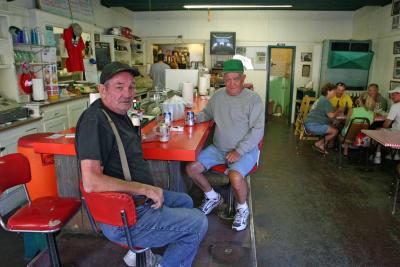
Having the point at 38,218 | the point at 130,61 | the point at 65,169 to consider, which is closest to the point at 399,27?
the point at 130,61

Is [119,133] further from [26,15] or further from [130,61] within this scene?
[130,61]

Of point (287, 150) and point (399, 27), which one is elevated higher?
point (399, 27)

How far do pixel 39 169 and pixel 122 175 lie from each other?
1.22 meters

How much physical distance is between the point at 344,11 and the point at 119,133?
8.33 m

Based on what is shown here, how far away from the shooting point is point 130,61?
306 inches

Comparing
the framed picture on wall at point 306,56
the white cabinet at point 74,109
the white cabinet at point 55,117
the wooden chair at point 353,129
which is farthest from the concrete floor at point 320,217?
the framed picture on wall at point 306,56

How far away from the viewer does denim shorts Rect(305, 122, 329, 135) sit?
540cm

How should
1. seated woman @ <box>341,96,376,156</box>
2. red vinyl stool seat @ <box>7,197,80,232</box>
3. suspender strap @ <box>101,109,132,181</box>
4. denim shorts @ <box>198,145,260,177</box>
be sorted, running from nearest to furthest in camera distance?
suspender strap @ <box>101,109,132,181</box>, red vinyl stool seat @ <box>7,197,80,232</box>, denim shorts @ <box>198,145,260,177</box>, seated woman @ <box>341,96,376,156</box>

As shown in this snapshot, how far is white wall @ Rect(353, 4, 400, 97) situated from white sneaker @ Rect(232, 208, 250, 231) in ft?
16.8

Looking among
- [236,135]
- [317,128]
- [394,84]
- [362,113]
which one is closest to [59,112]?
[236,135]

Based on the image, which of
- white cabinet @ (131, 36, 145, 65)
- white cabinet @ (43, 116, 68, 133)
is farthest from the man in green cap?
white cabinet @ (131, 36, 145, 65)

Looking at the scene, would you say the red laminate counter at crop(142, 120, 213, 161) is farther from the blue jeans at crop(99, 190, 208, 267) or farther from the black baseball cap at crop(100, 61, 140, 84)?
the black baseball cap at crop(100, 61, 140, 84)

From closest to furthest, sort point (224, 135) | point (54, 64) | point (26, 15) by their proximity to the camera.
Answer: point (224, 135)
point (26, 15)
point (54, 64)

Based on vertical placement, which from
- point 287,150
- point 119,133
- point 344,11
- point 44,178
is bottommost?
point 287,150
